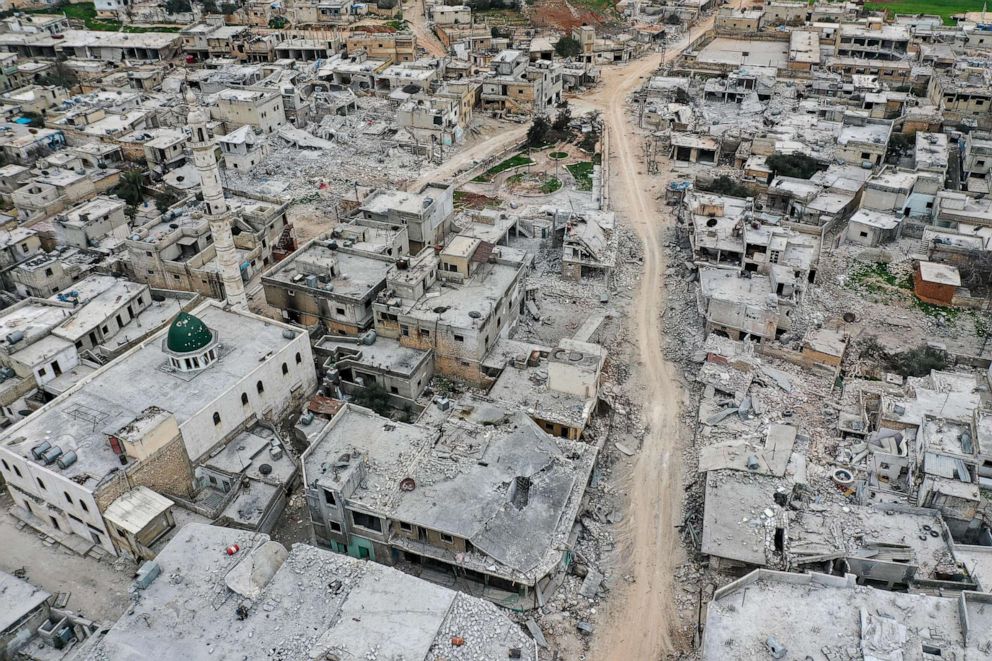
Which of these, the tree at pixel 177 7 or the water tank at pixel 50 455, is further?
the tree at pixel 177 7

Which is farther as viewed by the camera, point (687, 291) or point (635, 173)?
point (635, 173)

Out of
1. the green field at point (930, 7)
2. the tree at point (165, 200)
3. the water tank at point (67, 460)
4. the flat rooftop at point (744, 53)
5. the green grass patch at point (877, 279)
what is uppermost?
the green field at point (930, 7)

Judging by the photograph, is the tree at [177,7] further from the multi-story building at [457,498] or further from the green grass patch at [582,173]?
the multi-story building at [457,498]

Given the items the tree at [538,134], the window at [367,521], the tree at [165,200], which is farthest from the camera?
the tree at [538,134]

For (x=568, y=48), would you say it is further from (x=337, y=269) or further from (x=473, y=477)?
(x=473, y=477)

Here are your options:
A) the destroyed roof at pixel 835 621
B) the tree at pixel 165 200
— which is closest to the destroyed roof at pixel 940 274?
the destroyed roof at pixel 835 621

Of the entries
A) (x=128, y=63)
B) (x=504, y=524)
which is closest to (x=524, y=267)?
(x=504, y=524)

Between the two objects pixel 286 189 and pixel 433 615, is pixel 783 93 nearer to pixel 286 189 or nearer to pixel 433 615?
pixel 286 189
